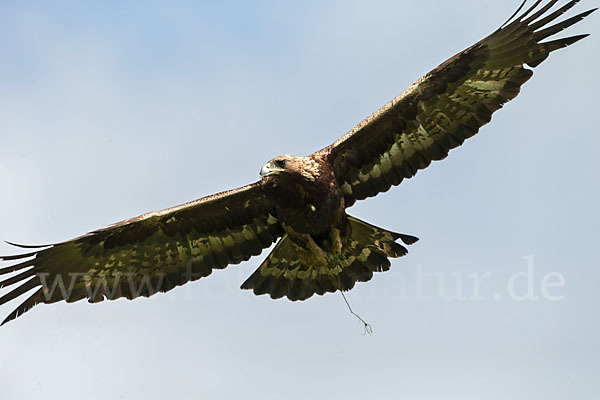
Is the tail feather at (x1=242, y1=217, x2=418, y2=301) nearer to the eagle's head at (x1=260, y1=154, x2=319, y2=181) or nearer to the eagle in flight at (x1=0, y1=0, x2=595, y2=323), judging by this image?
the eagle in flight at (x1=0, y1=0, x2=595, y2=323)

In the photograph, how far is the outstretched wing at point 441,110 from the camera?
11.8 m

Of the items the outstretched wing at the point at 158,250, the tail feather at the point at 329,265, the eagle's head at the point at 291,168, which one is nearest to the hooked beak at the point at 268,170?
the eagle's head at the point at 291,168

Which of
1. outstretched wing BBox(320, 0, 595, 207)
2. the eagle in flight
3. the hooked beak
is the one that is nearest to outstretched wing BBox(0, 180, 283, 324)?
the eagle in flight

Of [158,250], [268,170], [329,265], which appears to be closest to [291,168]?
[268,170]

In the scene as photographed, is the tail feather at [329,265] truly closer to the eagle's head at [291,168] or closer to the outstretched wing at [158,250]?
the outstretched wing at [158,250]

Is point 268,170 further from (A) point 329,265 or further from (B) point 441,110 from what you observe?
(B) point 441,110

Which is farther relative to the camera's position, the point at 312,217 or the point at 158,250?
the point at 158,250

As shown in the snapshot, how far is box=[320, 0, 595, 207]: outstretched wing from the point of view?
1177cm

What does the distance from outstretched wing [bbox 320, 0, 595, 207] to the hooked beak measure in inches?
30.2

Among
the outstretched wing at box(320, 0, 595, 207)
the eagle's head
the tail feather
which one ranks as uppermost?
the outstretched wing at box(320, 0, 595, 207)

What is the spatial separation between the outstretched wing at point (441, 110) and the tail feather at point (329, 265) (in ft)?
1.50

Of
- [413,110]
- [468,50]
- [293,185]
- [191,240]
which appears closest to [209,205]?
[191,240]

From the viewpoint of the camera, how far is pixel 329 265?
12.4 m

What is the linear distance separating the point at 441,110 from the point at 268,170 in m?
2.03
